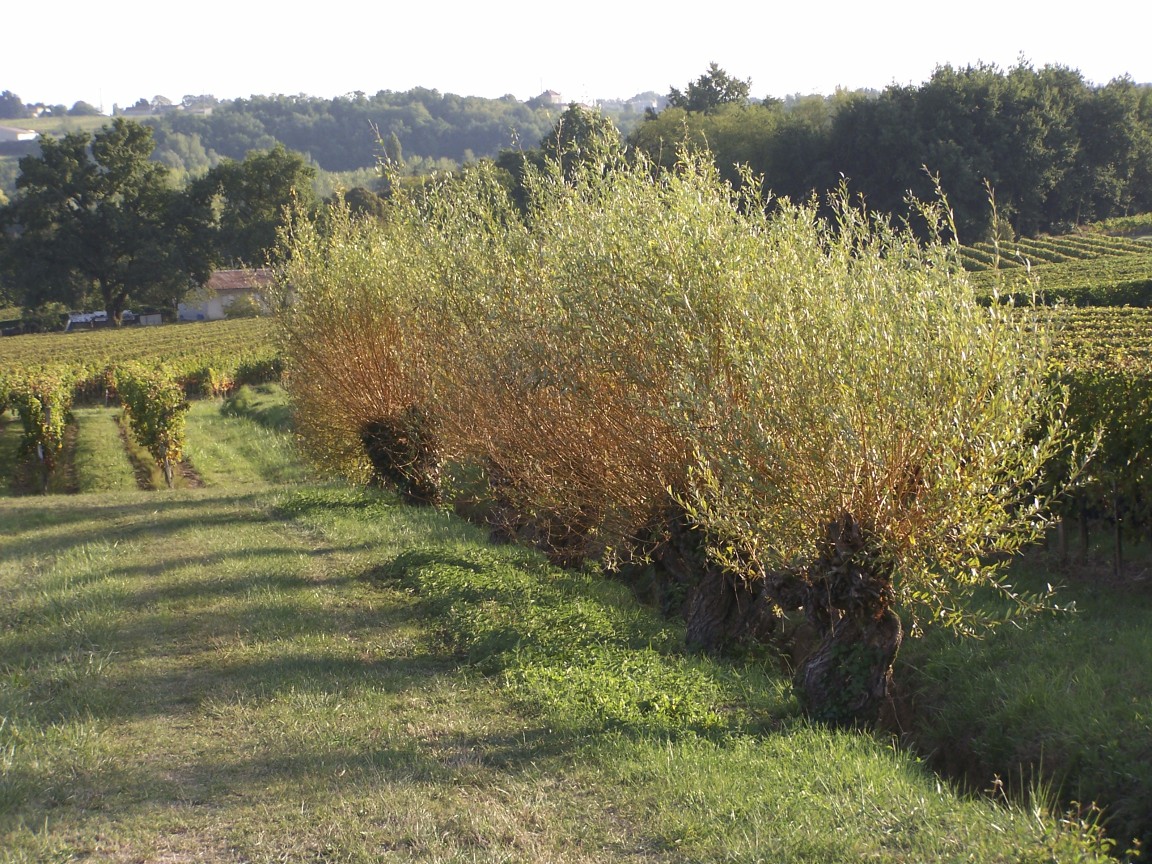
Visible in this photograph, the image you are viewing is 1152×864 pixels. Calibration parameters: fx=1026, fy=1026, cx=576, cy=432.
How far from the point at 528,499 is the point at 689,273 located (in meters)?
3.48

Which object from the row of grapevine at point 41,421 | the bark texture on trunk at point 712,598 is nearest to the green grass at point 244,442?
the row of grapevine at point 41,421

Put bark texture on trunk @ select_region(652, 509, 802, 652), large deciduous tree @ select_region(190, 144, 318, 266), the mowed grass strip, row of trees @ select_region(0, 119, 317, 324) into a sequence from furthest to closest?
1. large deciduous tree @ select_region(190, 144, 318, 266)
2. row of trees @ select_region(0, 119, 317, 324)
3. bark texture on trunk @ select_region(652, 509, 802, 652)
4. the mowed grass strip

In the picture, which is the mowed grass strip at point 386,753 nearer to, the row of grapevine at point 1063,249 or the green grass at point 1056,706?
the green grass at point 1056,706

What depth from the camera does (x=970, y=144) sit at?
51.6m

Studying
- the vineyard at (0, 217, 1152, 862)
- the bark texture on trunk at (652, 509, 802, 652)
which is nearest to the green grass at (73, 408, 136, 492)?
the vineyard at (0, 217, 1152, 862)

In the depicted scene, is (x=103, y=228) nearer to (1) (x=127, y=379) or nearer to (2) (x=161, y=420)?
(1) (x=127, y=379)

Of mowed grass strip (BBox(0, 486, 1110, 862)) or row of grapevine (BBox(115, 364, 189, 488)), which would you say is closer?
mowed grass strip (BBox(0, 486, 1110, 862))

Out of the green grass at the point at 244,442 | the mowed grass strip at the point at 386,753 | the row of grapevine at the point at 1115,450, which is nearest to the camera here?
the mowed grass strip at the point at 386,753

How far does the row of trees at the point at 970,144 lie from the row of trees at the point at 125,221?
3257cm

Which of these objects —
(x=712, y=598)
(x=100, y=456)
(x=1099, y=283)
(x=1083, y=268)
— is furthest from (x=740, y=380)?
(x=1083, y=268)

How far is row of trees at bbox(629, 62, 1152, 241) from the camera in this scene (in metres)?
50.3

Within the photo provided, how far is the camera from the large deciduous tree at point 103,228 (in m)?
70.2

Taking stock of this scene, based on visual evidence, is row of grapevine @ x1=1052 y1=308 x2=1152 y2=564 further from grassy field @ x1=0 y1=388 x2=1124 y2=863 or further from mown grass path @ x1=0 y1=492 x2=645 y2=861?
mown grass path @ x1=0 y1=492 x2=645 y2=861

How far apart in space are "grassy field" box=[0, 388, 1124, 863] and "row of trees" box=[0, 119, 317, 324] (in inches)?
2521
